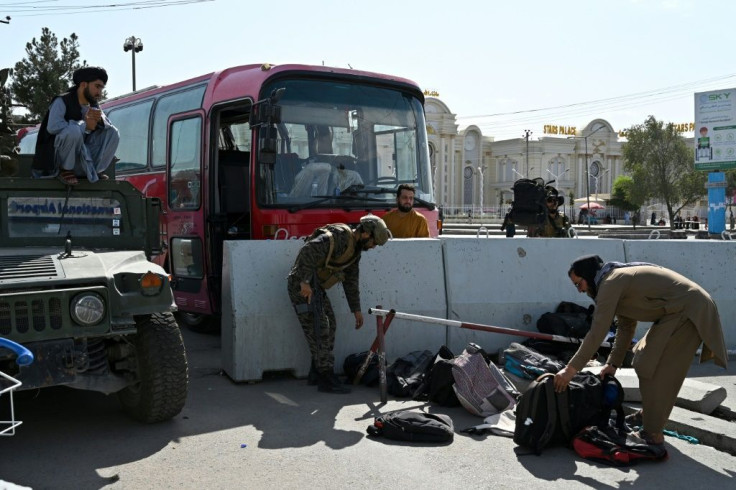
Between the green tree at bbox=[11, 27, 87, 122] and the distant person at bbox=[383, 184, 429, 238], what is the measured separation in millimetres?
31886

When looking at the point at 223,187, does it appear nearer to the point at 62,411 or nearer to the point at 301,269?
the point at 301,269

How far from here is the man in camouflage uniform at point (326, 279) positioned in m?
6.38

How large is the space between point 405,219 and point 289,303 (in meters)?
1.95

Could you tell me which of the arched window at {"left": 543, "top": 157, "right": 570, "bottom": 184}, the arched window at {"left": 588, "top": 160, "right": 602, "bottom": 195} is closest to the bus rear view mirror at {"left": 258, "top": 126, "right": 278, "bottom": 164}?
the arched window at {"left": 543, "top": 157, "right": 570, "bottom": 184}

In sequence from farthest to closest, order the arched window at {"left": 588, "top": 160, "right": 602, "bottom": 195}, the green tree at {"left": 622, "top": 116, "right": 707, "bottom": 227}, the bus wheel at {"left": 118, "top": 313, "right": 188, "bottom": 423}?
1. the arched window at {"left": 588, "top": 160, "right": 602, "bottom": 195}
2. the green tree at {"left": 622, "top": 116, "right": 707, "bottom": 227}
3. the bus wheel at {"left": 118, "top": 313, "right": 188, "bottom": 423}

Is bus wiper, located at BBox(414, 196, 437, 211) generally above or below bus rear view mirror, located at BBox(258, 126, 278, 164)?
below

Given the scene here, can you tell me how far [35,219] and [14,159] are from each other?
3.32ft

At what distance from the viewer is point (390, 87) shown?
30.1ft

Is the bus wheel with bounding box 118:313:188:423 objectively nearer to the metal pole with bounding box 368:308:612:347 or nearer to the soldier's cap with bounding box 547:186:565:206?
the metal pole with bounding box 368:308:612:347

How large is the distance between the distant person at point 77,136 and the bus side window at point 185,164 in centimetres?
296

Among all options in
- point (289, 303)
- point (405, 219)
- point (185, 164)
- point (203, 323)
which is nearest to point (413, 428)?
point (289, 303)

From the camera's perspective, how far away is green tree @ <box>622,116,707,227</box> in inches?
2140

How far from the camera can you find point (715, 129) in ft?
102

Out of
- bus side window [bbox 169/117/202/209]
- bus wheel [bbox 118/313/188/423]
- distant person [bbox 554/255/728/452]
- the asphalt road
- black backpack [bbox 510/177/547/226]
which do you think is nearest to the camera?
the asphalt road
